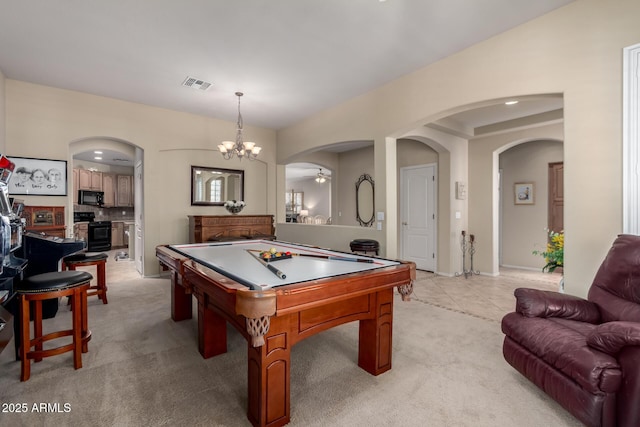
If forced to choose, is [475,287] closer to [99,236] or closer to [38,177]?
[38,177]

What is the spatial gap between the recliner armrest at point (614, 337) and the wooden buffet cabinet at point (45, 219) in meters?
5.65

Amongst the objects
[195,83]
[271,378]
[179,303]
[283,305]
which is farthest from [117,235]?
[283,305]

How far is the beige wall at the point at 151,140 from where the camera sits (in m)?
4.09

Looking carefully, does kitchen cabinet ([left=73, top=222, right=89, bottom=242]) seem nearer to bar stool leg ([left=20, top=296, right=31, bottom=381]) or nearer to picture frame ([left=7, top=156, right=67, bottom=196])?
picture frame ([left=7, top=156, right=67, bottom=196])

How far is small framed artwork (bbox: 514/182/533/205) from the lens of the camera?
233 inches

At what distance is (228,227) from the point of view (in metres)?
5.19

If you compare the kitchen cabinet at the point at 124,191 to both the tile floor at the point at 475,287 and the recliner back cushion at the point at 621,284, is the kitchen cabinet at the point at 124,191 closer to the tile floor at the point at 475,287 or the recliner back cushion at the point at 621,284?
the tile floor at the point at 475,287

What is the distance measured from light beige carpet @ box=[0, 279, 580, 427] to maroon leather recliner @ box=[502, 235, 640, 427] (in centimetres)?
21

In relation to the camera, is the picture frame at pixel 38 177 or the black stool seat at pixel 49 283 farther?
the picture frame at pixel 38 177

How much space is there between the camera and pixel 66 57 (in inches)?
133

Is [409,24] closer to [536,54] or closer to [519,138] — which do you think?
[536,54]

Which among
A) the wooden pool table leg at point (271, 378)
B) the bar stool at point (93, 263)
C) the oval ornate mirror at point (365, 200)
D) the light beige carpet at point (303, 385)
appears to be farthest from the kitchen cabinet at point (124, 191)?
the wooden pool table leg at point (271, 378)

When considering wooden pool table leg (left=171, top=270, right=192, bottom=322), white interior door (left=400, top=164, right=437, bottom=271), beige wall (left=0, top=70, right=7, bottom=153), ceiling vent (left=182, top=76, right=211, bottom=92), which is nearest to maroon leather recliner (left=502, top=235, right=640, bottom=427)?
wooden pool table leg (left=171, top=270, right=192, bottom=322)

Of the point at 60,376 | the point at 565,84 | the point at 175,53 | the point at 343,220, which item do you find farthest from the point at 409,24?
the point at 343,220
